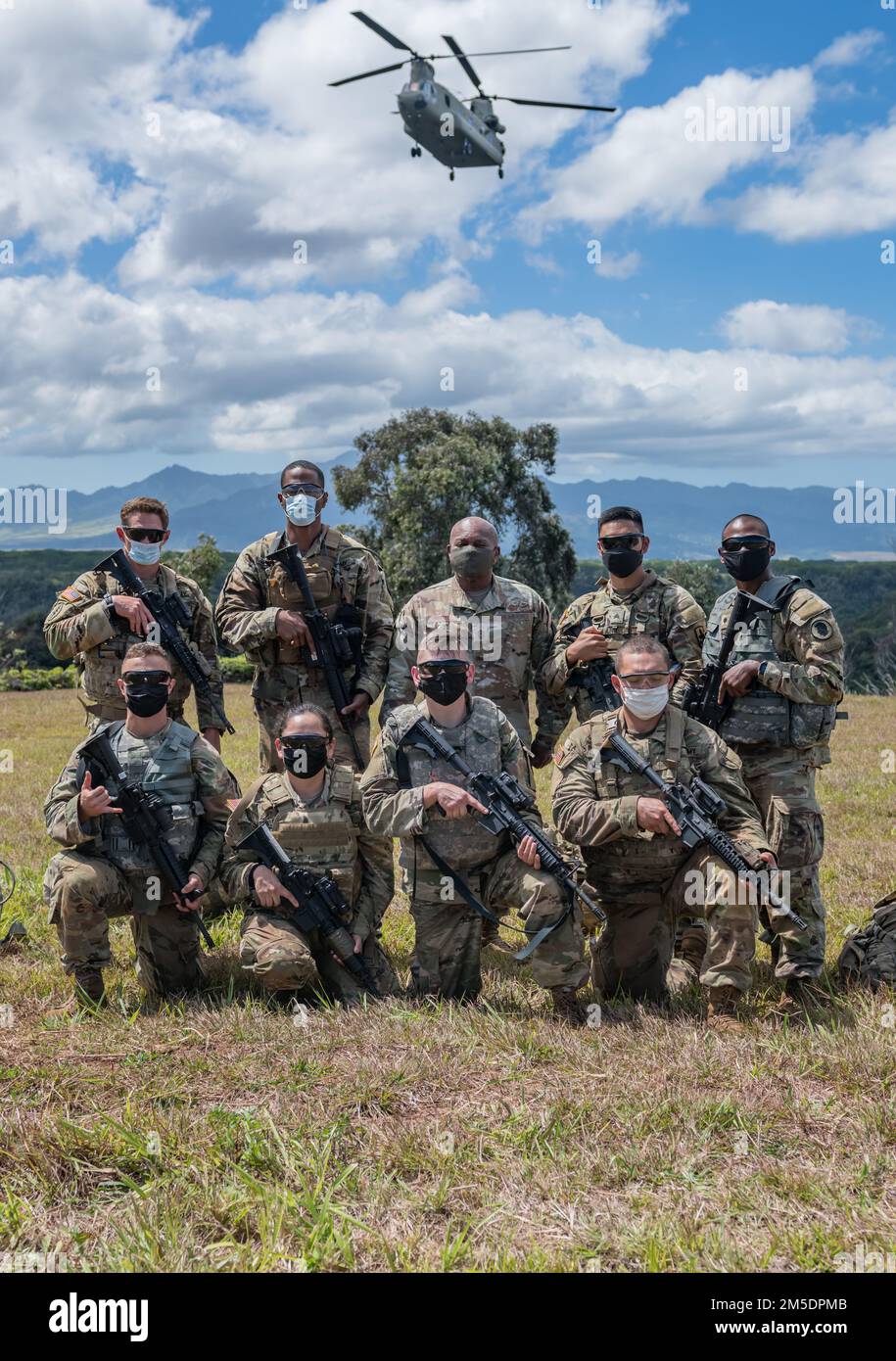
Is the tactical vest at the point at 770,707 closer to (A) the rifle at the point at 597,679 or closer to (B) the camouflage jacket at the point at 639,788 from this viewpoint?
(B) the camouflage jacket at the point at 639,788

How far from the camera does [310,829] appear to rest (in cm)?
623

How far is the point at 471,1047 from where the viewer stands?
5.17 m

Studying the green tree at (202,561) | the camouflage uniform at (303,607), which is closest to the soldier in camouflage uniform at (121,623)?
the camouflage uniform at (303,607)

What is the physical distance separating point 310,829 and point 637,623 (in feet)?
7.89

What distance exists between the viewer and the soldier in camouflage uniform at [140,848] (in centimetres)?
599

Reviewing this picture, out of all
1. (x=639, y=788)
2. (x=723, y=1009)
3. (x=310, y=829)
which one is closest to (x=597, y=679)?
(x=639, y=788)

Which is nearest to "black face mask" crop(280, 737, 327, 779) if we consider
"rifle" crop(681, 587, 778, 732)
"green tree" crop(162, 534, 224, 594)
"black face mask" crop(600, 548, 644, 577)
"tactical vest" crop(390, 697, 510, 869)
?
"tactical vest" crop(390, 697, 510, 869)

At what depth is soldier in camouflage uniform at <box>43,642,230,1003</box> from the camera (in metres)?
5.99

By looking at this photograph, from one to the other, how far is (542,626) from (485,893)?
1.92 m

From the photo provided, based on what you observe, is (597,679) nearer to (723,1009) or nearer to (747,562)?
(747,562)

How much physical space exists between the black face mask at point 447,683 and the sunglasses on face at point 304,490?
1824mm
